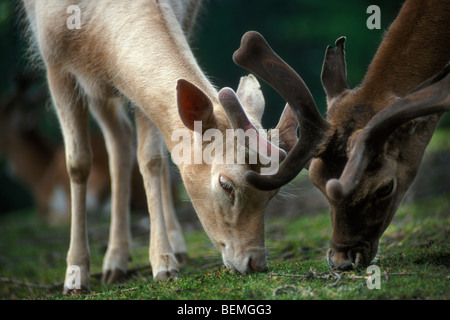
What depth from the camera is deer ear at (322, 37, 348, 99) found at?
15.7 feet

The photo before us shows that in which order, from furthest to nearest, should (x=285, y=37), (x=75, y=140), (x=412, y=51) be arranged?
1. (x=285, y=37)
2. (x=75, y=140)
3. (x=412, y=51)

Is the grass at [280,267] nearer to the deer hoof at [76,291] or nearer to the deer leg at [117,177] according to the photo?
the deer hoof at [76,291]

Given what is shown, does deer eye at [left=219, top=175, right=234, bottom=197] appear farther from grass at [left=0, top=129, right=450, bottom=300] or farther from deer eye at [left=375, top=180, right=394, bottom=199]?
deer eye at [left=375, top=180, right=394, bottom=199]

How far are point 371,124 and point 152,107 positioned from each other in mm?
1933

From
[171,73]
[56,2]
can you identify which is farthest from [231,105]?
[56,2]

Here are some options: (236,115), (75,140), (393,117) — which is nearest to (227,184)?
(236,115)

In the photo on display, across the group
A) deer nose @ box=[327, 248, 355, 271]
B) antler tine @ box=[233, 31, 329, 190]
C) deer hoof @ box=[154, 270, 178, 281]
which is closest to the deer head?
antler tine @ box=[233, 31, 329, 190]

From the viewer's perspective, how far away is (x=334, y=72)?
4863 millimetres

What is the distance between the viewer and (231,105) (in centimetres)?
410

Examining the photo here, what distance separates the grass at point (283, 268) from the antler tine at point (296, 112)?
2.33ft

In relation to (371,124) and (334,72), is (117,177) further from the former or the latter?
(371,124)

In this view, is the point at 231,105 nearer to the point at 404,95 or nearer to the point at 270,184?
the point at 270,184

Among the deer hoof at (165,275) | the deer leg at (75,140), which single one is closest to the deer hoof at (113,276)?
the deer leg at (75,140)

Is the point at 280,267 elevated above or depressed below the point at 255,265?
below
